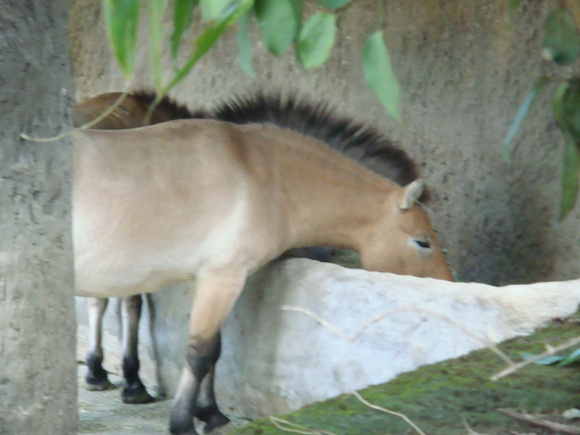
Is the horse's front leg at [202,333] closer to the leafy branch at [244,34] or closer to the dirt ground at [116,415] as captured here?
the dirt ground at [116,415]

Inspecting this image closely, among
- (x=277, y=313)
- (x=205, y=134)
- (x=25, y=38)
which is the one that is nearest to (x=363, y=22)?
(x=205, y=134)

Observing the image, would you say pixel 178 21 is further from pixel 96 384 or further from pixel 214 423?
pixel 96 384

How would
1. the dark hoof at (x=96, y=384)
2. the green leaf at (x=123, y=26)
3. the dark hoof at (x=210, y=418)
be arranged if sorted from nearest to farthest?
the green leaf at (x=123, y=26) < the dark hoof at (x=210, y=418) < the dark hoof at (x=96, y=384)

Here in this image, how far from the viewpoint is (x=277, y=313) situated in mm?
3580

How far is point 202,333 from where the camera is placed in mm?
3477

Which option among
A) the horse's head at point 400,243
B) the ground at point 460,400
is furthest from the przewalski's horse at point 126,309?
the ground at point 460,400

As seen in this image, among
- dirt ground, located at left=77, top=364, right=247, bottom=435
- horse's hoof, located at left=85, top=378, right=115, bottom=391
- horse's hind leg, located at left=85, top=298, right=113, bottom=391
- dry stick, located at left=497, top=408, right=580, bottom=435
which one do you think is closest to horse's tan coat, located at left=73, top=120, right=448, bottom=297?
dirt ground, located at left=77, top=364, right=247, bottom=435

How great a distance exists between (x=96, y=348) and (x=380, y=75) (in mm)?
4093

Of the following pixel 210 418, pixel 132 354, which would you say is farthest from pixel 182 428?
pixel 132 354

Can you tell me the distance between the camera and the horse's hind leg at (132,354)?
165 inches

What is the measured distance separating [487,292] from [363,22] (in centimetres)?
246

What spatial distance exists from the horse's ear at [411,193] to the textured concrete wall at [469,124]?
2.61 feet

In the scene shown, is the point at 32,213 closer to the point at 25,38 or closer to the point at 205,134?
the point at 25,38

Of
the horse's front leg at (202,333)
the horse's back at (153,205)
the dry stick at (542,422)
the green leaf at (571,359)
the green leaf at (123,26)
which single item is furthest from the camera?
the horse's front leg at (202,333)
